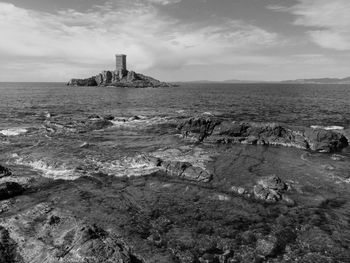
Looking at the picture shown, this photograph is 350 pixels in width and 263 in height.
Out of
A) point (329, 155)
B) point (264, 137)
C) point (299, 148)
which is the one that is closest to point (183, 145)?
point (264, 137)

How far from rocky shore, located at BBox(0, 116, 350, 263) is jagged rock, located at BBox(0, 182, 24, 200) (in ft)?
0.22

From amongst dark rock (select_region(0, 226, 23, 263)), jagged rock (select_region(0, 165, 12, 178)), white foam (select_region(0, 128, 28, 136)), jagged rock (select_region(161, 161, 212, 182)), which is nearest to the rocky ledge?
jagged rock (select_region(161, 161, 212, 182))

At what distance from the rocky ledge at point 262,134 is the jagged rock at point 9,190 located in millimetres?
24533

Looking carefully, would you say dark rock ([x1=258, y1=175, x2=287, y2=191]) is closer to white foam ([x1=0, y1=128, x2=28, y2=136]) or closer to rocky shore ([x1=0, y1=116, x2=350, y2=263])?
rocky shore ([x1=0, y1=116, x2=350, y2=263])

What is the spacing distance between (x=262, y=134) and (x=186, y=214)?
25.0 m

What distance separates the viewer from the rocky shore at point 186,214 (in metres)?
13.8

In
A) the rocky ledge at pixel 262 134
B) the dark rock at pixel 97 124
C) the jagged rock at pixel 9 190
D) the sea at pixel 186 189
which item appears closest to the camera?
the sea at pixel 186 189

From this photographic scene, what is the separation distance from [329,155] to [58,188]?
29343 mm

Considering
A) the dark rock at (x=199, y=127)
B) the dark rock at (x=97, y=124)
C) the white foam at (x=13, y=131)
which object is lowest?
the white foam at (x=13, y=131)

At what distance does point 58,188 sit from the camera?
72.8 feet

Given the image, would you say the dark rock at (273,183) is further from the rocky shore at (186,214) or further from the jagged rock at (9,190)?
the jagged rock at (9,190)

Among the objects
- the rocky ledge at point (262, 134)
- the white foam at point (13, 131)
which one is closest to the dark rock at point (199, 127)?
the rocky ledge at point (262, 134)

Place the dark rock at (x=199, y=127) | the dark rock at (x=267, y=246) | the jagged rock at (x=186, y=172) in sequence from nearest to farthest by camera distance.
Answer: the dark rock at (x=267, y=246) → the jagged rock at (x=186, y=172) → the dark rock at (x=199, y=127)

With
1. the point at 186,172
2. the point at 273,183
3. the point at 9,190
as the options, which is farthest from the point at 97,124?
the point at 273,183
